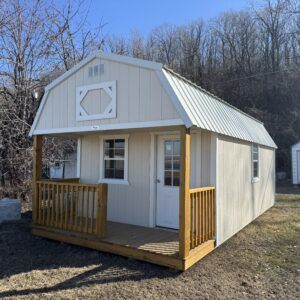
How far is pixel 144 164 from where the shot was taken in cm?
746

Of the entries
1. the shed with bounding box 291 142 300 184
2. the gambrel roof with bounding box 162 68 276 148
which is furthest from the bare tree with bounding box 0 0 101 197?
the shed with bounding box 291 142 300 184

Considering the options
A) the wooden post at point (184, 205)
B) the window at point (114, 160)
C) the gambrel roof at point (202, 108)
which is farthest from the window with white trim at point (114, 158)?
the wooden post at point (184, 205)

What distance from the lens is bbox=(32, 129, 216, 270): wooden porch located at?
203 inches

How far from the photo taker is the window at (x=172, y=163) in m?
7.06

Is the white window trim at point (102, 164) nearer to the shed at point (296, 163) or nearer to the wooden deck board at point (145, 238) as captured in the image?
the wooden deck board at point (145, 238)

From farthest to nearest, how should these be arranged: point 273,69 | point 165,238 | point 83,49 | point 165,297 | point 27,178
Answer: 1. point 273,69
2. point 83,49
3. point 27,178
4. point 165,238
5. point 165,297

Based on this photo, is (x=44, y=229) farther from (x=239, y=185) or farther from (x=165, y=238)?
(x=239, y=185)

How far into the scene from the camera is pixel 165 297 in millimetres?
4270

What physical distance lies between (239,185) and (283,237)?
1.54m

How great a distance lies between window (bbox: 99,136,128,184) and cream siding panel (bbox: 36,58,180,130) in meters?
1.49

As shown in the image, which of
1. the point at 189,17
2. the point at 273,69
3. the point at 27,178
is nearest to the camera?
the point at 27,178

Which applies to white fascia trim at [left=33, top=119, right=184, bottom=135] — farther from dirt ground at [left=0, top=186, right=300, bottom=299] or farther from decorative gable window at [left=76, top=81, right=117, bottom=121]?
dirt ground at [left=0, top=186, right=300, bottom=299]

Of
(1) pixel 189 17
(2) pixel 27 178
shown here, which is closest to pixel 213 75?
(1) pixel 189 17

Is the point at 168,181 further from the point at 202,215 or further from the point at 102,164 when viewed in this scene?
the point at 102,164
